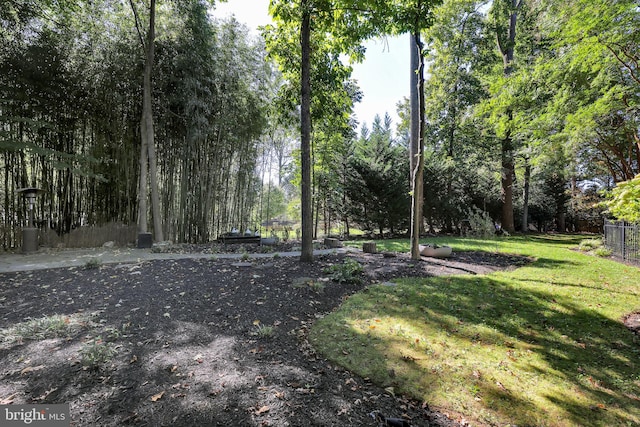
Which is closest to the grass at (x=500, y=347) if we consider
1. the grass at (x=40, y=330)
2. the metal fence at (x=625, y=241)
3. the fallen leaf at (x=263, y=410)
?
the fallen leaf at (x=263, y=410)

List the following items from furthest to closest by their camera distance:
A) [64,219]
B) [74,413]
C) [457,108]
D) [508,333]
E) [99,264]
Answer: [457,108] → [64,219] → [99,264] → [508,333] → [74,413]

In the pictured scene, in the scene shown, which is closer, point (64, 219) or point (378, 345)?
point (378, 345)

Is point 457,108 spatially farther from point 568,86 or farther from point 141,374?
point 141,374

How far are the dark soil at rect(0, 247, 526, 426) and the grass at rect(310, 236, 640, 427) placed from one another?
233mm

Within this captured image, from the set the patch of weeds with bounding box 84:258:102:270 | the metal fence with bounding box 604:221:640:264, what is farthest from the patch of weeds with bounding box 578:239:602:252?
the patch of weeds with bounding box 84:258:102:270

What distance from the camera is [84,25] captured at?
21.0ft

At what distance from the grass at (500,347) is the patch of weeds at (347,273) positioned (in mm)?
370

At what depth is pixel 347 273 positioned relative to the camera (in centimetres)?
389

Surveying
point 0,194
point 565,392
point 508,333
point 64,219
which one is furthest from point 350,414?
point 0,194

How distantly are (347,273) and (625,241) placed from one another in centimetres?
699

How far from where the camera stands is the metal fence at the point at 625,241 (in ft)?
19.5

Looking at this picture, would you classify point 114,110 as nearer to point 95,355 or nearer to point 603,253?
point 95,355

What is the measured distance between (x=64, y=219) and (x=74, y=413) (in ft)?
24.8

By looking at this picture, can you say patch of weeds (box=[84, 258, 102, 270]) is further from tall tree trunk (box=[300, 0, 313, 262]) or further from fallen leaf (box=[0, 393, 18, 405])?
fallen leaf (box=[0, 393, 18, 405])
